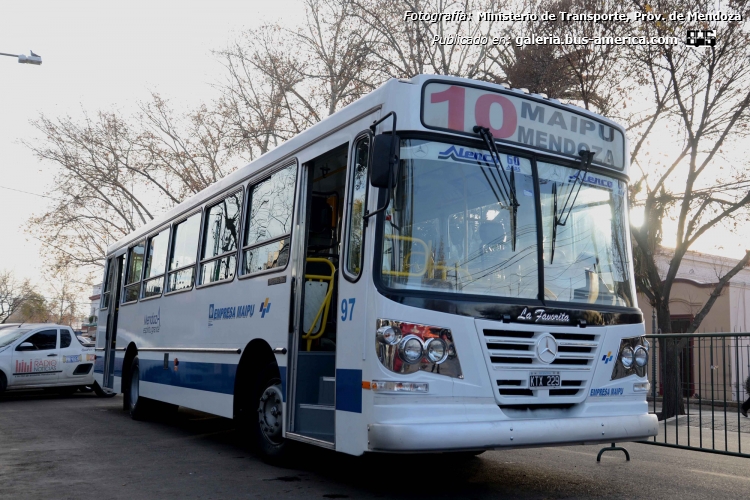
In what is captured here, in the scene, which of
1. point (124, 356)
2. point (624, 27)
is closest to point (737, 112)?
point (624, 27)

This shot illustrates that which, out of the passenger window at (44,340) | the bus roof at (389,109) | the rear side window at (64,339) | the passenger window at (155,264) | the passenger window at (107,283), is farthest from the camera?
the rear side window at (64,339)

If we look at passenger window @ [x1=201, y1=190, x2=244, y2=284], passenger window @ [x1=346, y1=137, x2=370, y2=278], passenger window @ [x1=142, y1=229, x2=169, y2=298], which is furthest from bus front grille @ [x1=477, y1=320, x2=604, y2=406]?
passenger window @ [x1=142, y1=229, x2=169, y2=298]

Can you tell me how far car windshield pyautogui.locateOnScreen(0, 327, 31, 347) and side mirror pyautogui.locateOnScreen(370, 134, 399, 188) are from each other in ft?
48.2

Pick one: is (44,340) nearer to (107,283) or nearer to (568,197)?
(107,283)

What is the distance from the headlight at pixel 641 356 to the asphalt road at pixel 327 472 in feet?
3.50

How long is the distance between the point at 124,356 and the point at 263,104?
16702 millimetres

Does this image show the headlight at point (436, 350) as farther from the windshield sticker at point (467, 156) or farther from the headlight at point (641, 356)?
the headlight at point (641, 356)

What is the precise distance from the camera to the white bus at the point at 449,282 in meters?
5.25

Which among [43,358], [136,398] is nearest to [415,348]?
[136,398]

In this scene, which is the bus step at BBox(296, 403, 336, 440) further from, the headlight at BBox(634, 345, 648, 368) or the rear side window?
Answer: the rear side window

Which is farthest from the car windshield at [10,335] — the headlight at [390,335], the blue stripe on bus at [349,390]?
the headlight at [390,335]

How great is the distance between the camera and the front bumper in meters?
4.99

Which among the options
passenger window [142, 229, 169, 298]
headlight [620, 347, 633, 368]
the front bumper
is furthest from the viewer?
passenger window [142, 229, 169, 298]

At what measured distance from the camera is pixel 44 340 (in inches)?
696
